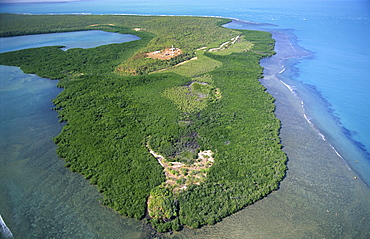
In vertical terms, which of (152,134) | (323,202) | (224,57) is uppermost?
(224,57)

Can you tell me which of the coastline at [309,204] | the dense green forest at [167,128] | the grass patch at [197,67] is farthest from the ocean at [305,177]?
the grass patch at [197,67]

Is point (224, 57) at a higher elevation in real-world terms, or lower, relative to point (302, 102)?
higher

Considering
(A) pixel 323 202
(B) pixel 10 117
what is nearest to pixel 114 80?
(B) pixel 10 117

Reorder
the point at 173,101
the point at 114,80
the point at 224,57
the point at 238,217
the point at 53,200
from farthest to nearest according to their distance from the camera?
the point at 224,57, the point at 114,80, the point at 173,101, the point at 53,200, the point at 238,217

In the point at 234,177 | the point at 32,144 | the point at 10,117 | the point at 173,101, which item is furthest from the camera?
the point at 173,101

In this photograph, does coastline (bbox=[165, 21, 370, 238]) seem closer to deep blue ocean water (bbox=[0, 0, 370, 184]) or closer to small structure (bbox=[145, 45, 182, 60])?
deep blue ocean water (bbox=[0, 0, 370, 184])

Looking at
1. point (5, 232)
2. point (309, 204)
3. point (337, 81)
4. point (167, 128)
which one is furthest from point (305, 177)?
point (337, 81)

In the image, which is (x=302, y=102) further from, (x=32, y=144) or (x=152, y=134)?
(x=32, y=144)

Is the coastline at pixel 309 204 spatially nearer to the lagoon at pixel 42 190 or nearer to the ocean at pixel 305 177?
the ocean at pixel 305 177

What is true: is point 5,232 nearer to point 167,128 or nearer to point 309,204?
point 167,128
